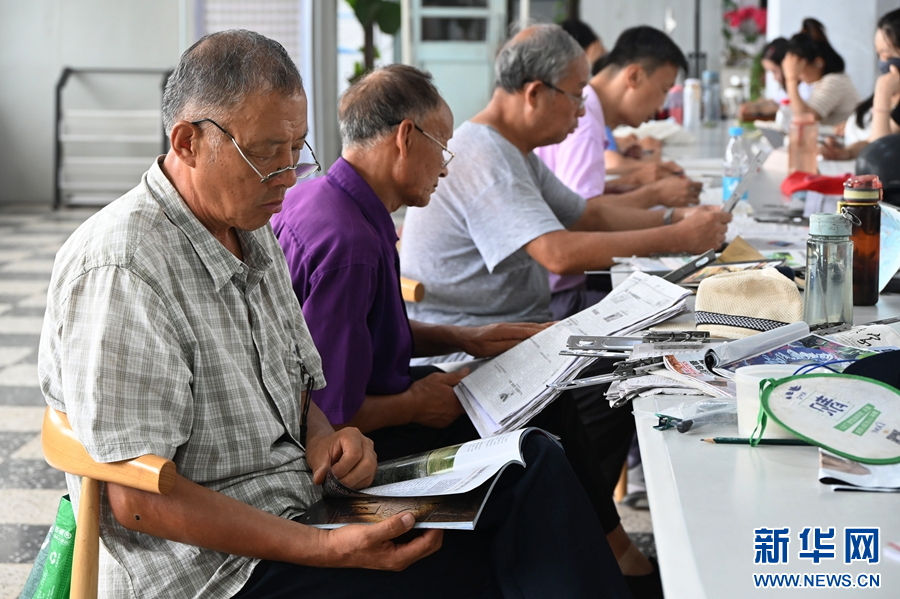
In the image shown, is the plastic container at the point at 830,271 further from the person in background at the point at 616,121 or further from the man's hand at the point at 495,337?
the person in background at the point at 616,121

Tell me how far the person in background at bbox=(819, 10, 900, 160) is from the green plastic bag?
317cm

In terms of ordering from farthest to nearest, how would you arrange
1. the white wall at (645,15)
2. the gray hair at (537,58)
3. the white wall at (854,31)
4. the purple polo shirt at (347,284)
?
the white wall at (645,15) < the white wall at (854,31) < the gray hair at (537,58) < the purple polo shirt at (347,284)

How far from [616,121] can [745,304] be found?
2.18m

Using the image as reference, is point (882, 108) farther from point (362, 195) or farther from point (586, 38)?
point (362, 195)

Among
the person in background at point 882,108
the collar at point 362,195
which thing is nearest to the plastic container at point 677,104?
the person in background at point 882,108

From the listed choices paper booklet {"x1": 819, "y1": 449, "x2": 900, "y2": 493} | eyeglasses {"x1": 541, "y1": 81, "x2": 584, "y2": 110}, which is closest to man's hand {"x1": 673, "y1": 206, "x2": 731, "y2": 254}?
eyeglasses {"x1": 541, "y1": 81, "x2": 584, "y2": 110}

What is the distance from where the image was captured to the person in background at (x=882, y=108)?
12.1ft

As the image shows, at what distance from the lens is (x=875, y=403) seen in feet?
2.75

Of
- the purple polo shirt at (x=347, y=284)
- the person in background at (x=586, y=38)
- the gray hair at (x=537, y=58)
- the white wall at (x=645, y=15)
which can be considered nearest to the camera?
the purple polo shirt at (x=347, y=284)

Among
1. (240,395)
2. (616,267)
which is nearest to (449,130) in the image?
(616,267)

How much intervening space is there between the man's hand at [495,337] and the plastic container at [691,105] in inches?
189

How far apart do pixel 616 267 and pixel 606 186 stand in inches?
53.0

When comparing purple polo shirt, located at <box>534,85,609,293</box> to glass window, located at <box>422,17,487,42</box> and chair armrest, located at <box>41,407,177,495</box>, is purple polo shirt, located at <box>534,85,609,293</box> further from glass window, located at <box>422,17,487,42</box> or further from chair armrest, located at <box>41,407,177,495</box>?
glass window, located at <box>422,17,487,42</box>

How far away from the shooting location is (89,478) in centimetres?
100
